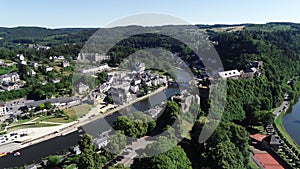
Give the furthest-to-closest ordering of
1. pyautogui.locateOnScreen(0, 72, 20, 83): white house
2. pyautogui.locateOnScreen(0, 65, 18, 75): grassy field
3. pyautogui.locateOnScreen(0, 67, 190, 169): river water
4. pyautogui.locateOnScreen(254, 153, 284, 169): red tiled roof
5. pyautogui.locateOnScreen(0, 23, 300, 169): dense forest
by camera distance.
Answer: pyautogui.locateOnScreen(0, 65, 18, 75): grassy field < pyautogui.locateOnScreen(0, 72, 20, 83): white house < pyautogui.locateOnScreen(0, 67, 190, 169): river water < pyautogui.locateOnScreen(254, 153, 284, 169): red tiled roof < pyautogui.locateOnScreen(0, 23, 300, 169): dense forest

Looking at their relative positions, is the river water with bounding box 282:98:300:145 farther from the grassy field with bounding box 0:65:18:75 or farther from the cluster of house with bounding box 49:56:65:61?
the cluster of house with bounding box 49:56:65:61

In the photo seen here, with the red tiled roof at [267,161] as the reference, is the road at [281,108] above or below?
above

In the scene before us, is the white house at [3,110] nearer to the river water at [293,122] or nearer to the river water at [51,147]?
the river water at [51,147]

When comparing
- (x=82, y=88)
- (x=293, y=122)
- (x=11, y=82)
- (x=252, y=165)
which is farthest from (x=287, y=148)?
(x=11, y=82)

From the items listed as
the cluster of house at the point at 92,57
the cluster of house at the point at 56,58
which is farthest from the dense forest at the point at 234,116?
the cluster of house at the point at 92,57

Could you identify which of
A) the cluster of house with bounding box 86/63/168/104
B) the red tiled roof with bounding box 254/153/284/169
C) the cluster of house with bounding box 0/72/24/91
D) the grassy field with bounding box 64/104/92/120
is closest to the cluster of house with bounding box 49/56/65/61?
the cluster of house with bounding box 0/72/24/91

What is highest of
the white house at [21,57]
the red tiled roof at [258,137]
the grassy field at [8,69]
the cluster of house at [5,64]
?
the white house at [21,57]
